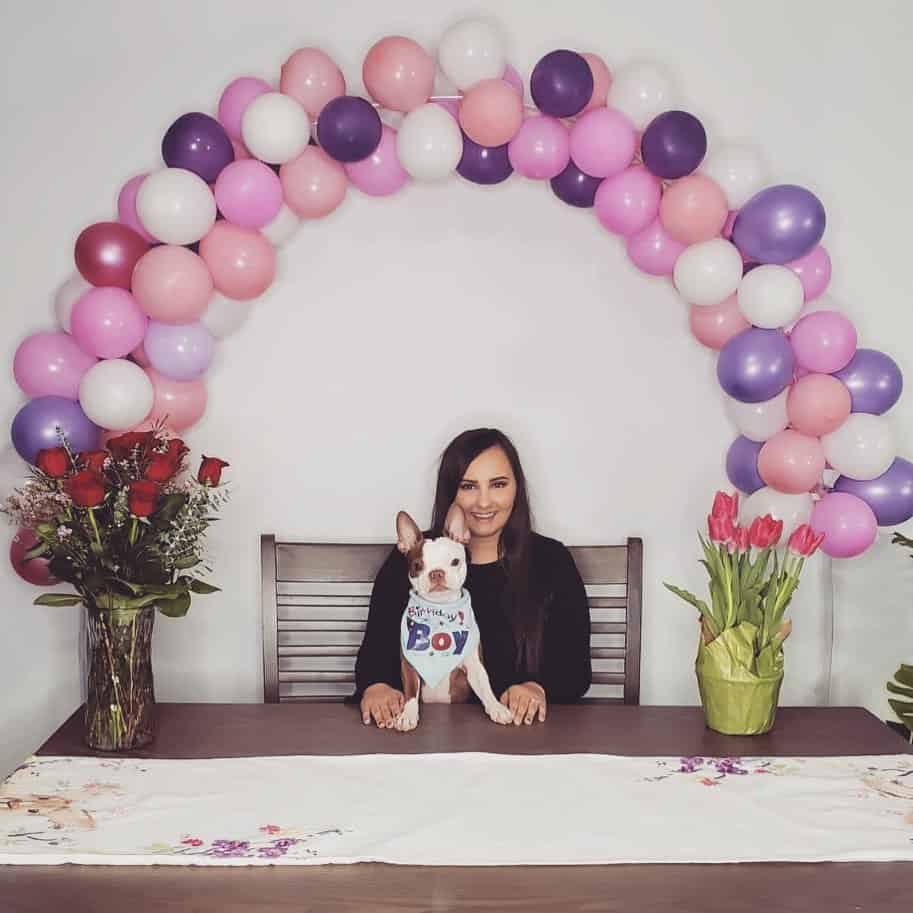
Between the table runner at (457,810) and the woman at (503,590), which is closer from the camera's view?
the table runner at (457,810)

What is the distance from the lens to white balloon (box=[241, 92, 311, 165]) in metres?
2.34

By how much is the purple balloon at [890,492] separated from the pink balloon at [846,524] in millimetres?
21

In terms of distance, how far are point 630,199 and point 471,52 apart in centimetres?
47

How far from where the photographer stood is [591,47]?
8.79 feet

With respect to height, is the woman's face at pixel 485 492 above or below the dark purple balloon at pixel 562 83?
below

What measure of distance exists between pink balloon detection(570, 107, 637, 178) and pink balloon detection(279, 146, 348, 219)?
54 centimetres

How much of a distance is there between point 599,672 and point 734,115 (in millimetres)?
1403

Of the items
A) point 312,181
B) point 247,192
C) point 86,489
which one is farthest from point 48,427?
point 312,181

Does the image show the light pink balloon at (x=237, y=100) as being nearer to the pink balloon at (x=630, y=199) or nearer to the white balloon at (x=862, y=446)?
the pink balloon at (x=630, y=199)

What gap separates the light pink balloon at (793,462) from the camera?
7.86 ft

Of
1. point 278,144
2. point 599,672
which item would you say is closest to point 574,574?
point 599,672

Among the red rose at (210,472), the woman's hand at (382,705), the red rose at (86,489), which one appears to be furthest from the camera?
the woman's hand at (382,705)

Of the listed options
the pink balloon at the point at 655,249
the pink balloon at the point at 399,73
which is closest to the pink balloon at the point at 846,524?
the pink balloon at the point at 655,249

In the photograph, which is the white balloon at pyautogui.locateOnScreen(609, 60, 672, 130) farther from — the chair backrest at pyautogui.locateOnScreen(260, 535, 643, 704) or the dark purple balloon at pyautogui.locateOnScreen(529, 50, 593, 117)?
the chair backrest at pyautogui.locateOnScreen(260, 535, 643, 704)
